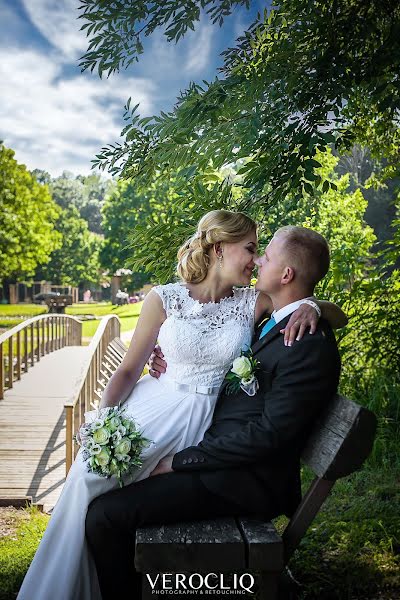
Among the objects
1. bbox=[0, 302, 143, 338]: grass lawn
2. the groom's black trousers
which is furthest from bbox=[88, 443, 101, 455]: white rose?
bbox=[0, 302, 143, 338]: grass lawn

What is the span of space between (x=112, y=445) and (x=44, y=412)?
603 centimetres

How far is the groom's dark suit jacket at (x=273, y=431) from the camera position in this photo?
175 centimetres

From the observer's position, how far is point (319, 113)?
10.3ft

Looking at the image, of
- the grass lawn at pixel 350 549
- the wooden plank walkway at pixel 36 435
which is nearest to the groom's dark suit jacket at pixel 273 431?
the grass lawn at pixel 350 549

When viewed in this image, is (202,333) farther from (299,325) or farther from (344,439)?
(344,439)

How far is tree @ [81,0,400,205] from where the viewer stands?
3121 mm

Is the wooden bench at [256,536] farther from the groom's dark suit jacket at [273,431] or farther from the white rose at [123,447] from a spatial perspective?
the white rose at [123,447]

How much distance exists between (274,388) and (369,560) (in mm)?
1284

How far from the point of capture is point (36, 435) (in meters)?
6.73

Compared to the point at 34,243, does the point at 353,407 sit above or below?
below

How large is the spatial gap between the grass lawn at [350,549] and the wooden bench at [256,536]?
2.67 ft

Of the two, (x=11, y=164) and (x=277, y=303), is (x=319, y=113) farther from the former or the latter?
(x=11, y=164)

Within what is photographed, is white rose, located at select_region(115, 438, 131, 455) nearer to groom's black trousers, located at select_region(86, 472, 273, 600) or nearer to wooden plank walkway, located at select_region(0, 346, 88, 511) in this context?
groom's black trousers, located at select_region(86, 472, 273, 600)

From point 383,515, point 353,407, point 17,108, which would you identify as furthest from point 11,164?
point 353,407
